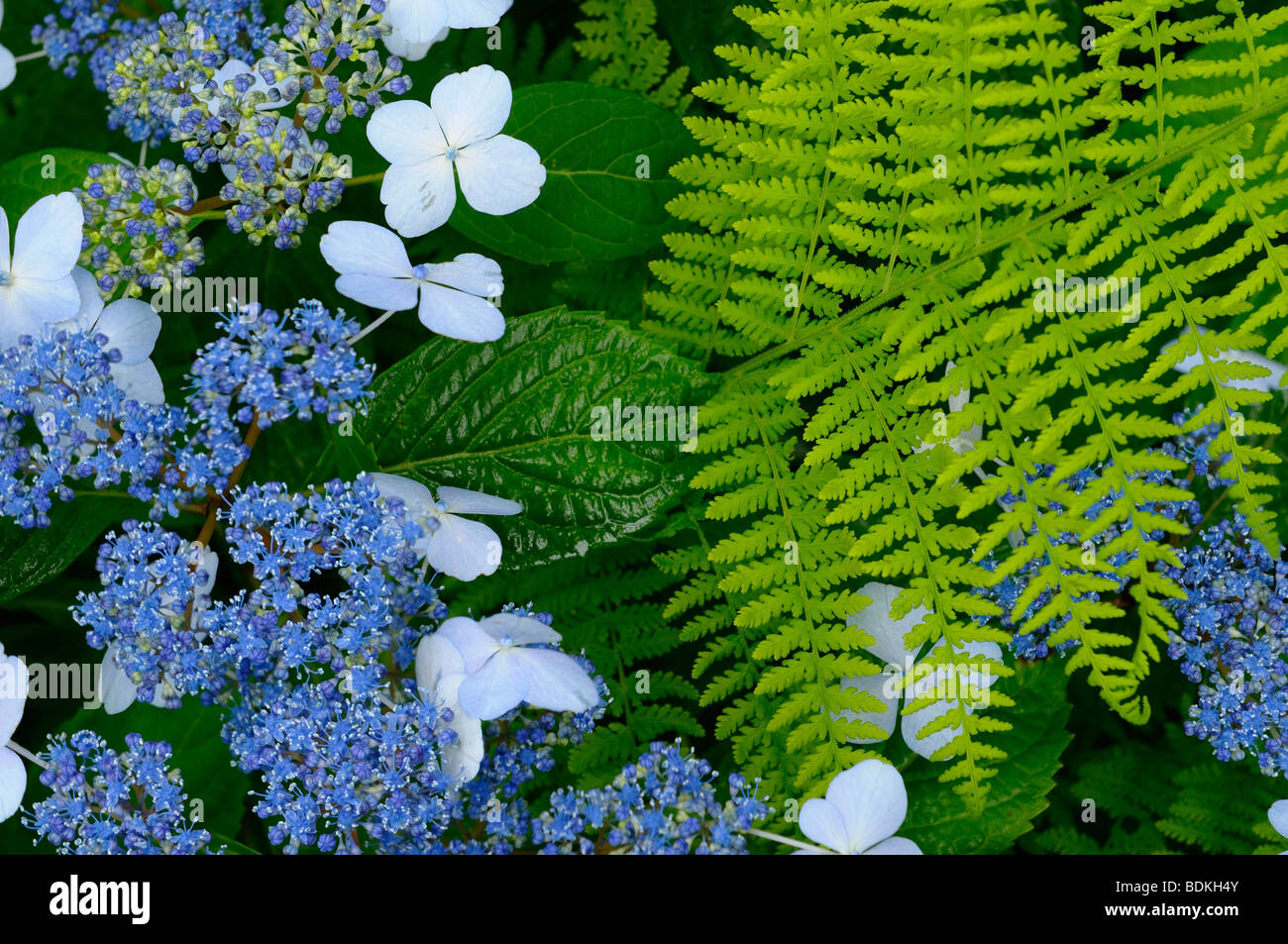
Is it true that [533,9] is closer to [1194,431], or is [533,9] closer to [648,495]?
[648,495]

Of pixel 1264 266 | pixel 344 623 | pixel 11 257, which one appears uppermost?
pixel 11 257

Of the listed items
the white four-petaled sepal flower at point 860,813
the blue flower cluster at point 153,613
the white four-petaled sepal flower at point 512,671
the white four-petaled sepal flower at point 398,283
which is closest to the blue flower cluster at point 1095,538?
the white four-petaled sepal flower at point 860,813

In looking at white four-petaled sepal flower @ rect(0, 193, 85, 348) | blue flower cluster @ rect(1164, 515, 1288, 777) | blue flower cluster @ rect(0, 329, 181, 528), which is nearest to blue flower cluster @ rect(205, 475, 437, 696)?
blue flower cluster @ rect(0, 329, 181, 528)

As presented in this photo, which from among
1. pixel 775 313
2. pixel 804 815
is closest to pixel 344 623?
pixel 804 815

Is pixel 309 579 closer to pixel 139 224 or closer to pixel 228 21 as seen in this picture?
pixel 139 224

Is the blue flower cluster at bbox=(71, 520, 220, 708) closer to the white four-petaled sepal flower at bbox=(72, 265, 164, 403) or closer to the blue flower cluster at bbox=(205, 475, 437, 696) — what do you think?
the blue flower cluster at bbox=(205, 475, 437, 696)

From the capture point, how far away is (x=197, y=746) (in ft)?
7.00

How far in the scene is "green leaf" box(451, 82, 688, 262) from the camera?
2.13 m

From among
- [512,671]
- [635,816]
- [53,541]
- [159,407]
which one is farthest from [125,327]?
[635,816]

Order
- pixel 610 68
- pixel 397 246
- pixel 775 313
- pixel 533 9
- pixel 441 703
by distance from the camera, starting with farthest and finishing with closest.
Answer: pixel 533 9 → pixel 610 68 → pixel 775 313 → pixel 397 246 → pixel 441 703

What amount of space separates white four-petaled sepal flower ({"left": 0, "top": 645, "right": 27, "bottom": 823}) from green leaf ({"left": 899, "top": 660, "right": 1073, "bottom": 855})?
159cm

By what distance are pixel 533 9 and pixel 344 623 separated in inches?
65.3

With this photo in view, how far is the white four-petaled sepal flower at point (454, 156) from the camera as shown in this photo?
6.30 feet

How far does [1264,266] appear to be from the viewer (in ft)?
5.85
